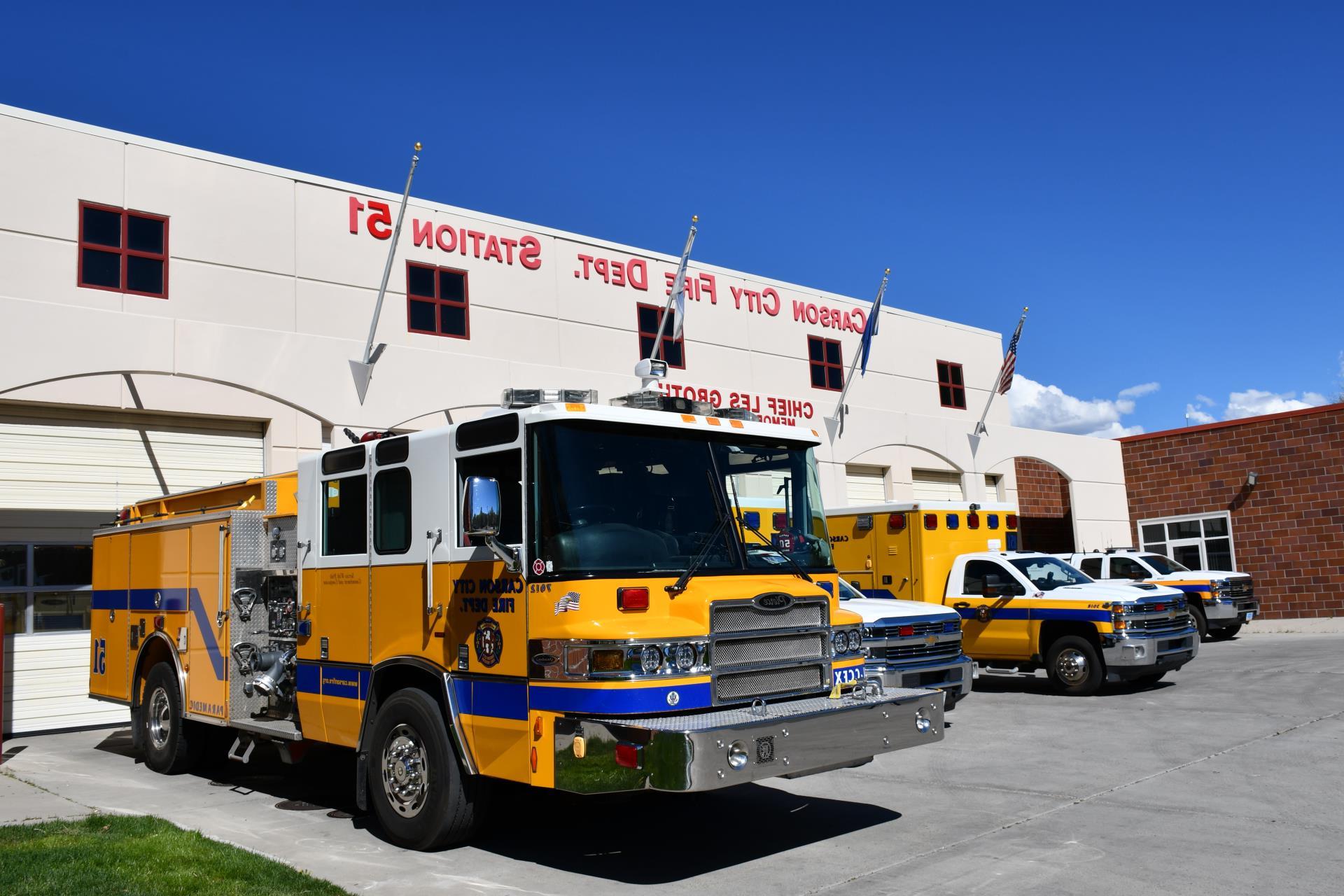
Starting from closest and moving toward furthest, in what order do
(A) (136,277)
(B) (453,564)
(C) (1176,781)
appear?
(B) (453,564)
(C) (1176,781)
(A) (136,277)

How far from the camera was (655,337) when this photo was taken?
20.5 meters

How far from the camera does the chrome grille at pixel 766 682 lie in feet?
21.3

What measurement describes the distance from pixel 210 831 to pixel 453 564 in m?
2.93

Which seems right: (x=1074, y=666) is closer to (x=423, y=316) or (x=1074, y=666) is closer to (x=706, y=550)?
(x=706, y=550)

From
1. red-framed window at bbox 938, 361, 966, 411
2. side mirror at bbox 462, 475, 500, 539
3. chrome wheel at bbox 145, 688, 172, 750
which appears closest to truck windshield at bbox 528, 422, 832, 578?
side mirror at bbox 462, 475, 500, 539

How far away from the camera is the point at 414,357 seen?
16.2 meters

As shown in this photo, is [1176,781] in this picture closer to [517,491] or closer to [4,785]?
[517,491]

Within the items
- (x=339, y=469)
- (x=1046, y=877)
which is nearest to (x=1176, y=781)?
(x=1046, y=877)

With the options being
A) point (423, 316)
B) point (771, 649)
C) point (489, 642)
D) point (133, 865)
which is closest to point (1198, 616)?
point (423, 316)

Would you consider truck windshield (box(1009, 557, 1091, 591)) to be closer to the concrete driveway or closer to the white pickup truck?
the white pickup truck

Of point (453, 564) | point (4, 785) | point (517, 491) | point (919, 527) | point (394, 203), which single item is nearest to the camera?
point (517, 491)

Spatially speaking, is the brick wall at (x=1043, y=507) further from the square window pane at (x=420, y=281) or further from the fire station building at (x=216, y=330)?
the square window pane at (x=420, y=281)

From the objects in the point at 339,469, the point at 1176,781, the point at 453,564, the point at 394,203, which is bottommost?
the point at 1176,781

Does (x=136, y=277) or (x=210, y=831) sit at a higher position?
(x=136, y=277)
